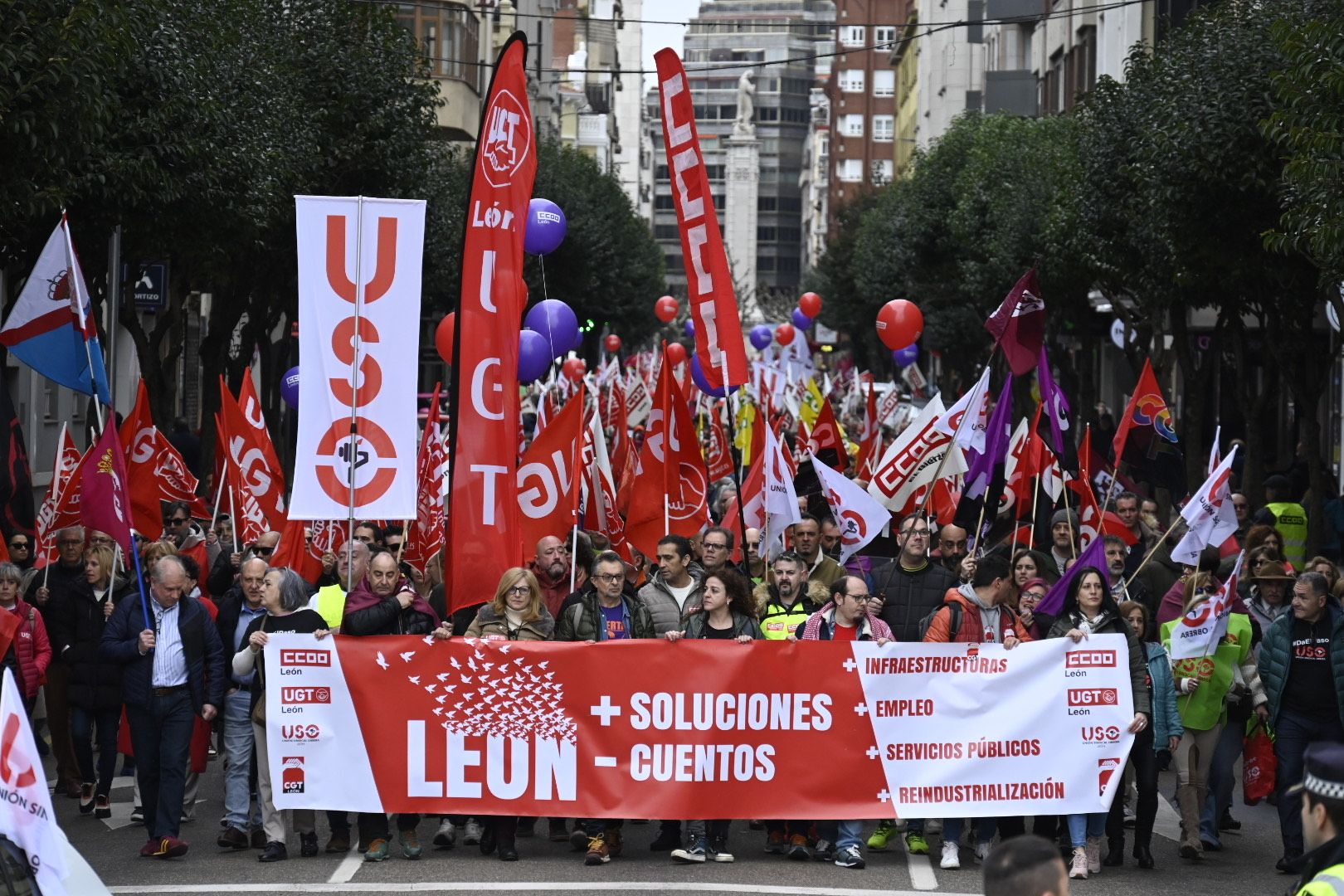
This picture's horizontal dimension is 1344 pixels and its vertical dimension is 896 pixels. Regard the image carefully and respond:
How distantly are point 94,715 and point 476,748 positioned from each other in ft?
9.38

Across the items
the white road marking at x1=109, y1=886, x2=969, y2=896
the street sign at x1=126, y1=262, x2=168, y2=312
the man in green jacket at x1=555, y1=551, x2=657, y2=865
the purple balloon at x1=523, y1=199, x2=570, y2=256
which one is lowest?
the white road marking at x1=109, y1=886, x2=969, y2=896

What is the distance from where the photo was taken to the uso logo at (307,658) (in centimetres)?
1020

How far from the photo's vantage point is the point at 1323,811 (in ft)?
16.1

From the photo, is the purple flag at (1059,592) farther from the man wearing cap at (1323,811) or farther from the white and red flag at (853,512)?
the man wearing cap at (1323,811)

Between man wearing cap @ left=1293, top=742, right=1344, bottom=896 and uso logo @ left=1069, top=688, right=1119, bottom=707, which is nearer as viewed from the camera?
man wearing cap @ left=1293, top=742, right=1344, bottom=896

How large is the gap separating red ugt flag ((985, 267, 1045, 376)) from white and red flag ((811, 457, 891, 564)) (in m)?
1.43

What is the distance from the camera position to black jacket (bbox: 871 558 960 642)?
11031mm

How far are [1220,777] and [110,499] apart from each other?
236 inches

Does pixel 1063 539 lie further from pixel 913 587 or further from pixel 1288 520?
pixel 1288 520

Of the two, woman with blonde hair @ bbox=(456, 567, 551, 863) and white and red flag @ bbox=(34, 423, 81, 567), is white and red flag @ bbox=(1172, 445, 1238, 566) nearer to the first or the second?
woman with blonde hair @ bbox=(456, 567, 551, 863)

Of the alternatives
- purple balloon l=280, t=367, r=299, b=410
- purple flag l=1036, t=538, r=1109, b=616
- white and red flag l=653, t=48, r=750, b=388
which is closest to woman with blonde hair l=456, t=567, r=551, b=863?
white and red flag l=653, t=48, r=750, b=388

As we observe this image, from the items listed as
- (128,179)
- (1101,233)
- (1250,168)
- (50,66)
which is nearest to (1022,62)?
(1101,233)

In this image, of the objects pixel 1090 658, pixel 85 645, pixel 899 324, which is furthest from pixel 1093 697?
pixel 899 324

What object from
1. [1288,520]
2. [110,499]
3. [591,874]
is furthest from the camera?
[1288,520]
